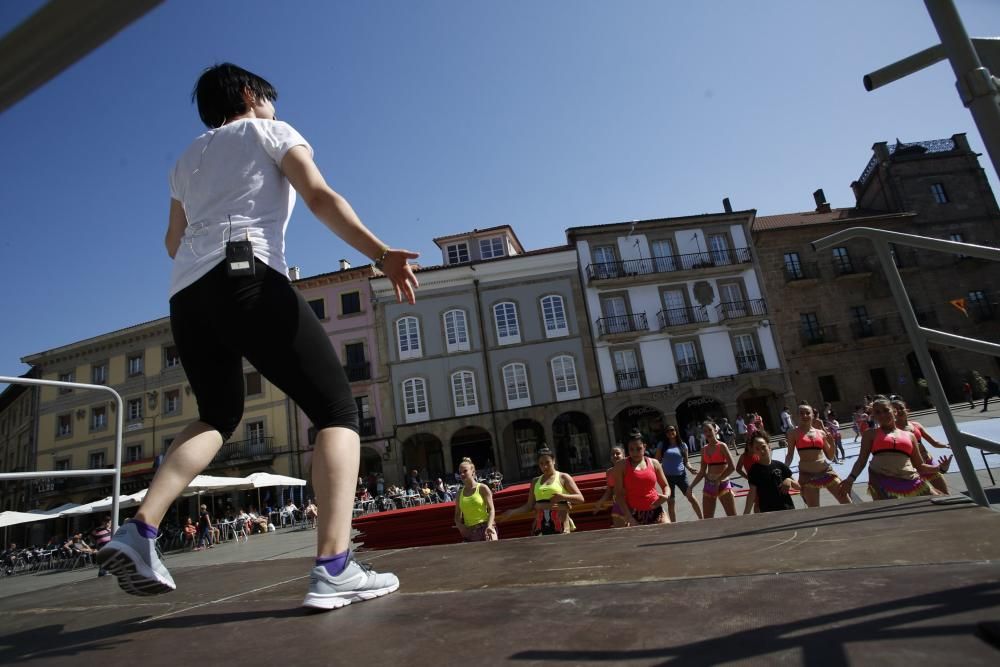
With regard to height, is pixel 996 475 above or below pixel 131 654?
below


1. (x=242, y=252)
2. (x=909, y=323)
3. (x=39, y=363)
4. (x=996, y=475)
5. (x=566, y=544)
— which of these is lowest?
(x=996, y=475)

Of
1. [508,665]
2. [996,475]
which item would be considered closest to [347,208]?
[508,665]

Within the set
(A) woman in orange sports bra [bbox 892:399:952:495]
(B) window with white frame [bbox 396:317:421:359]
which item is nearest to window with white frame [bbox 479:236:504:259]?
(B) window with white frame [bbox 396:317:421:359]

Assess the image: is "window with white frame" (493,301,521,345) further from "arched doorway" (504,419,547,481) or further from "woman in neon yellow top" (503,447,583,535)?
"woman in neon yellow top" (503,447,583,535)

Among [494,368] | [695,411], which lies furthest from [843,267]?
[494,368]

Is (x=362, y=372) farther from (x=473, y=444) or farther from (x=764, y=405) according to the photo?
(x=764, y=405)

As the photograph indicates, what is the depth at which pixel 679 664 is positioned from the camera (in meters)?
0.81

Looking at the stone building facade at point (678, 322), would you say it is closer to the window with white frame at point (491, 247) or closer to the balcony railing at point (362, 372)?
the window with white frame at point (491, 247)

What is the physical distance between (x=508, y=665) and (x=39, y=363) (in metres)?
44.1

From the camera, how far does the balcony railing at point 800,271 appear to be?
30.3 meters

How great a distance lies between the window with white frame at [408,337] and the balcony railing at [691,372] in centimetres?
1281

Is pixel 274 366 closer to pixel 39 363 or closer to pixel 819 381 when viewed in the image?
pixel 819 381

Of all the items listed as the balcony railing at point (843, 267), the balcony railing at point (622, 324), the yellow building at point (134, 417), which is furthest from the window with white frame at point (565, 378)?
the balcony railing at point (843, 267)

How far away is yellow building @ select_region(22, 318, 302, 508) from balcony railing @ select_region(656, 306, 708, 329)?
19.2m
